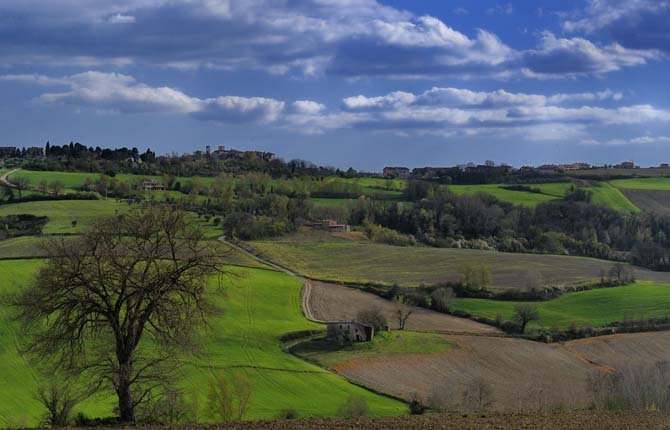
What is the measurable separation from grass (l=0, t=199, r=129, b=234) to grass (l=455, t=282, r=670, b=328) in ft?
175

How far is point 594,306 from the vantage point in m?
77.7

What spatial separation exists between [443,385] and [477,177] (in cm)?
14582

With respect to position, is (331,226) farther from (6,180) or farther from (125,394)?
(125,394)

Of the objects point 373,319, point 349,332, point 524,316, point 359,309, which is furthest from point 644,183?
point 349,332

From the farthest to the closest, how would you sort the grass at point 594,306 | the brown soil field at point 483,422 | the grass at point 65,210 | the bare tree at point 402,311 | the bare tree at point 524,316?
the grass at point 65,210
the grass at point 594,306
the bare tree at point 524,316
the bare tree at point 402,311
the brown soil field at point 483,422

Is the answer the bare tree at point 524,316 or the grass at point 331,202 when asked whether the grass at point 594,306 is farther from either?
the grass at point 331,202

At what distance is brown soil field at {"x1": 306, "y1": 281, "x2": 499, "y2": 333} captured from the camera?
69375 mm

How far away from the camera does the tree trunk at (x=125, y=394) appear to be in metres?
22.7

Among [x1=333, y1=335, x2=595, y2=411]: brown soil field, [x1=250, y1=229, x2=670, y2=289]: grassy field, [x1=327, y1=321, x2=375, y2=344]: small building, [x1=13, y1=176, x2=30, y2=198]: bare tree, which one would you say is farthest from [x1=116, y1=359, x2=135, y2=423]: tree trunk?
[x1=13, y1=176, x2=30, y2=198]: bare tree

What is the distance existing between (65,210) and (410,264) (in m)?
53.1

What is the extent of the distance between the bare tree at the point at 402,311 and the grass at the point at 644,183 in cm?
9387

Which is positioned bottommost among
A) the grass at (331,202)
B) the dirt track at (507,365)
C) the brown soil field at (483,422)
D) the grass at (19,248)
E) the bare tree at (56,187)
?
the dirt track at (507,365)

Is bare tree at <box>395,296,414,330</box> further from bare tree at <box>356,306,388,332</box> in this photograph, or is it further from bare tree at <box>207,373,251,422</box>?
bare tree at <box>207,373,251,422</box>

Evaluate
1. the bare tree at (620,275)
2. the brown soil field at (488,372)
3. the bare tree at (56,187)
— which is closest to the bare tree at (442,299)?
the brown soil field at (488,372)
